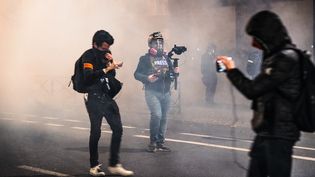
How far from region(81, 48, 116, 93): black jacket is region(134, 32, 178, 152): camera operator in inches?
45.0

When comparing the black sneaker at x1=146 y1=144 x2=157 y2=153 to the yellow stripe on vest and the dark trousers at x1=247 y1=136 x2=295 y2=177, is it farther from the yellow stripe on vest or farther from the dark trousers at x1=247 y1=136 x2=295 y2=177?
the dark trousers at x1=247 y1=136 x2=295 y2=177

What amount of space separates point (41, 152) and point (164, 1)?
609 cm

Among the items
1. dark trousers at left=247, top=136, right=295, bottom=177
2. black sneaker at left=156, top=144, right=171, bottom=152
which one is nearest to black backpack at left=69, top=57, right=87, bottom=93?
black sneaker at left=156, top=144, right=171, bottom=152

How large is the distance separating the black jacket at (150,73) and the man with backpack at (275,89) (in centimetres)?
304

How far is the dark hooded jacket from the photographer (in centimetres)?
272

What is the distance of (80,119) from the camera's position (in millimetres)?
9188

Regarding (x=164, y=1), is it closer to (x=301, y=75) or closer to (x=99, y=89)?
(x=99, y=89)

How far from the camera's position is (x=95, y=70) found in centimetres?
466

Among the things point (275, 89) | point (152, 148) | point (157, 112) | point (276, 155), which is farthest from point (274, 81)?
point (152, 148)

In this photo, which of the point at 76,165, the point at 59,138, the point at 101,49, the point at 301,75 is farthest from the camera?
the point at 59,138

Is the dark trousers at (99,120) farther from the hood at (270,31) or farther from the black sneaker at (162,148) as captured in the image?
the hood at (270,31)

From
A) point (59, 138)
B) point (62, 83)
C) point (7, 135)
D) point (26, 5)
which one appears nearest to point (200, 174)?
point (59, 138)

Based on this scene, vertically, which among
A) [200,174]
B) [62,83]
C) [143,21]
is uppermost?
[143,21]

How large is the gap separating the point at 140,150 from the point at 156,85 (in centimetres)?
83
